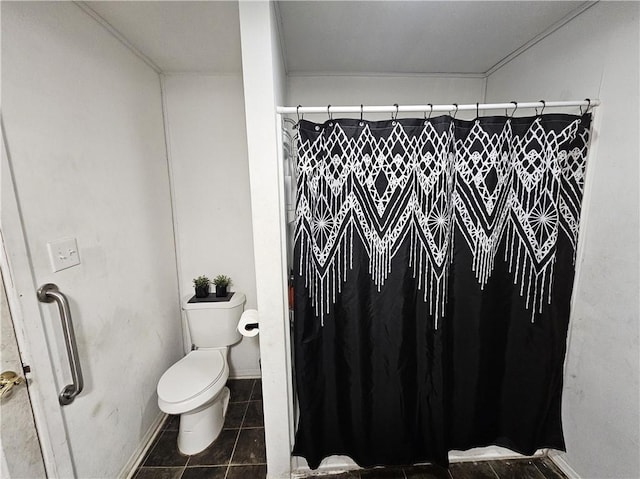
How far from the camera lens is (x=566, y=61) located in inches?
51.2

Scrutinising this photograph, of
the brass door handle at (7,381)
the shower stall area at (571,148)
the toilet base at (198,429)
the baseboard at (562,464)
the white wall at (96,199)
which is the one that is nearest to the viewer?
the brass door handle at (7,381)

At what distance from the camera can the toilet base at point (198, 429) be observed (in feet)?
4.93

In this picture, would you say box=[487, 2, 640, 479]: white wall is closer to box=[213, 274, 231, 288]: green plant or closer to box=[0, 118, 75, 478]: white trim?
box=[213, 274, 231, 288]: green plant

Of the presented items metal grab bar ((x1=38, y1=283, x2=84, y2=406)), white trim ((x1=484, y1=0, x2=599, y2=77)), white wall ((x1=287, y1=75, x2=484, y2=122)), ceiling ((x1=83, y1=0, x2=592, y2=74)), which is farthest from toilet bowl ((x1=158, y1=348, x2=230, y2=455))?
white trim ((x1=484, y1=0, x2=599, y2=77))

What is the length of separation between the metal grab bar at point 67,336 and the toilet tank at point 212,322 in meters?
0.77

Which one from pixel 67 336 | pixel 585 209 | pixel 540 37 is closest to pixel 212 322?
pixel 67 336

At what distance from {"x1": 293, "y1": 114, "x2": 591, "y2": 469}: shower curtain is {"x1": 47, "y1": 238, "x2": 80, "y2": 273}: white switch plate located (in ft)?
3.18

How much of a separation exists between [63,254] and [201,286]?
35.7 inches

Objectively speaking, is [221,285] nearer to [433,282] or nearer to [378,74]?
[433,282]

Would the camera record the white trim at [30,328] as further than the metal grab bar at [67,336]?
No

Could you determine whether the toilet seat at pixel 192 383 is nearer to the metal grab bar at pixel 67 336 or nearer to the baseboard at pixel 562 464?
the metal grab bar at pixel 67 336

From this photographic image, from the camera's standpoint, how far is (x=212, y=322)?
72.4 inches

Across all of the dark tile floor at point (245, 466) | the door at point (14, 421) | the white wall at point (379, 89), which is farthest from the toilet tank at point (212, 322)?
the white wall at point (379, 89)

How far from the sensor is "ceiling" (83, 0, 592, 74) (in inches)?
48.1
